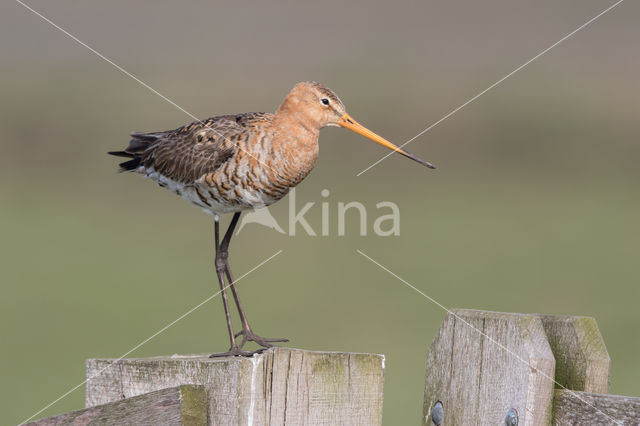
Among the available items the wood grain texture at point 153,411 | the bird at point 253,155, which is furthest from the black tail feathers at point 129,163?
the wood grain texture at point 153,411

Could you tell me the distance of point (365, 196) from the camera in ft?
64.4

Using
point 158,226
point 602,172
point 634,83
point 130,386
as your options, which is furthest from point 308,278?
point 634,83

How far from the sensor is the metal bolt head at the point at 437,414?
13.0ft

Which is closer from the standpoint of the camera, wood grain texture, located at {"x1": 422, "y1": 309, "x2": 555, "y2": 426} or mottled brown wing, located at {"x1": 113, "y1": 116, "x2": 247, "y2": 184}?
wood grain texture, located at {"x1": 422, "y1": 309, "x2": 555, "y2": 426}

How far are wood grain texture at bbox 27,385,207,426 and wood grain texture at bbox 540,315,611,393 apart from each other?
1.27m

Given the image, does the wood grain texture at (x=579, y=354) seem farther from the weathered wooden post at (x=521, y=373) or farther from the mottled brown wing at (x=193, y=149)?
the mottled brown wing at (x=193, y=149)

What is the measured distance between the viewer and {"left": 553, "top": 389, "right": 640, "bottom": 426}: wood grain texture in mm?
3357

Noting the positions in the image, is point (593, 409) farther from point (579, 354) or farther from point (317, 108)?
point (317, 108)

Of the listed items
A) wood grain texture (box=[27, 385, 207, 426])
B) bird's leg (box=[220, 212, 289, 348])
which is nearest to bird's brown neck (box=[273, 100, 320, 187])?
bird's leg (box=[220, 212, 289, 348])

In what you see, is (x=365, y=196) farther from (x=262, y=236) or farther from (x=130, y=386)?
(x=130, y=386)

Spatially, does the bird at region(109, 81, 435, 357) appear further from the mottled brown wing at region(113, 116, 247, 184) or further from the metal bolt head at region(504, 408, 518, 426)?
the metal bolt head at region(504, 408, 518, 426)

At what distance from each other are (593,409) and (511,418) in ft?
0.99

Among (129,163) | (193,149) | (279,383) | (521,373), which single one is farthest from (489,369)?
(129,163)

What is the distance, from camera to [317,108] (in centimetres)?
624
